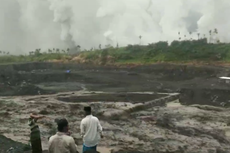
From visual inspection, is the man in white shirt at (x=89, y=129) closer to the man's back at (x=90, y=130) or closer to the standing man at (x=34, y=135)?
the man's back at (x=90, y=130)

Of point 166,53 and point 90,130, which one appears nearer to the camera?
point 90,130

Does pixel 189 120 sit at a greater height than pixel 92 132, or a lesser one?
→ lesser

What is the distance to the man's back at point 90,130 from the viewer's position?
25.3 ft

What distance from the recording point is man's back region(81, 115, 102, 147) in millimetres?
7711

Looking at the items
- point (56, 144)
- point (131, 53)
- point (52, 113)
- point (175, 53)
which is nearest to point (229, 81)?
point (52, 113)

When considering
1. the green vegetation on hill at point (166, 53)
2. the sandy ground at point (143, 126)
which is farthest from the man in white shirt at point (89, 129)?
the green vegetation on hill at point (166, 53)

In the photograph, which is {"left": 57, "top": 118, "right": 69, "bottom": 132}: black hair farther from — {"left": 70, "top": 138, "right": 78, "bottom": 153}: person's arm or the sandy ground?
the sandy ground

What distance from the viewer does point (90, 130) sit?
773 cm

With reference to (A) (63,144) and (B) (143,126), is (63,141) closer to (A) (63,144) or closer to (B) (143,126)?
(A) (63,144)

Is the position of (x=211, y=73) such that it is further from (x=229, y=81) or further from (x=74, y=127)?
(x=74, y=127)

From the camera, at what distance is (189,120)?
1994 centimetres

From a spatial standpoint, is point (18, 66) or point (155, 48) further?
point (18, 66)

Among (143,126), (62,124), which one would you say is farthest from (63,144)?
(143,126)

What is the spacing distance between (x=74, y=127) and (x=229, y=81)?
35938 mm
